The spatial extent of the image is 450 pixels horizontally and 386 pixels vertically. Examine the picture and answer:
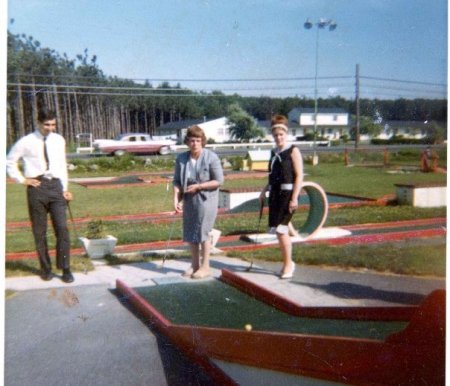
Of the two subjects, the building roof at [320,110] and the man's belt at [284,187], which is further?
the man's belt at [284,187]

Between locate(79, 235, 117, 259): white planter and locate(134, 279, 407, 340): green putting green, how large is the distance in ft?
0.92

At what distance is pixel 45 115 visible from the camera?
2.11m

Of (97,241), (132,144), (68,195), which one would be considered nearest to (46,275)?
(97,241)

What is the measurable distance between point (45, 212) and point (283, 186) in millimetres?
1210

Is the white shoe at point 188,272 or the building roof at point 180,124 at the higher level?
the building roof at point 180,124

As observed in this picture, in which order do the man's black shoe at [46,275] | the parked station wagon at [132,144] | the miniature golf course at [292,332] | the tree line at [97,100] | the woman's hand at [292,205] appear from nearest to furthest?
1. the miniature golf course at [292,332]
2. the tree line at [97,100]
3. the parked station wagon at [132,144]
4. the man's black shoe at [46,275]
5. the woman's hand at [292,205]

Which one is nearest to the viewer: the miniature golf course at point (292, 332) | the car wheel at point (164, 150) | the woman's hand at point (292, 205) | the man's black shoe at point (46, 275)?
the miniature golf course at point (292, 332)

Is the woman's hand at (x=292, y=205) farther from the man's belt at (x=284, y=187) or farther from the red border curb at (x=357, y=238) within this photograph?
the red border curb at (x=357, y=238)

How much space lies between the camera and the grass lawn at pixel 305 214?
2498 mm

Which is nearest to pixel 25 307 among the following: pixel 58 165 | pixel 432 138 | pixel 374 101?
pixel 58 165

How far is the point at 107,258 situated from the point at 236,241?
0.73m

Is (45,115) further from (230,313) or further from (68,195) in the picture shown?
(230,313)

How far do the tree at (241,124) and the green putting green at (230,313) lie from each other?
83cm

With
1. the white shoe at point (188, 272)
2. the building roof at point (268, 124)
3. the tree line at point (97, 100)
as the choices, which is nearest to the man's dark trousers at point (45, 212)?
the tree line at point (97, 100)
